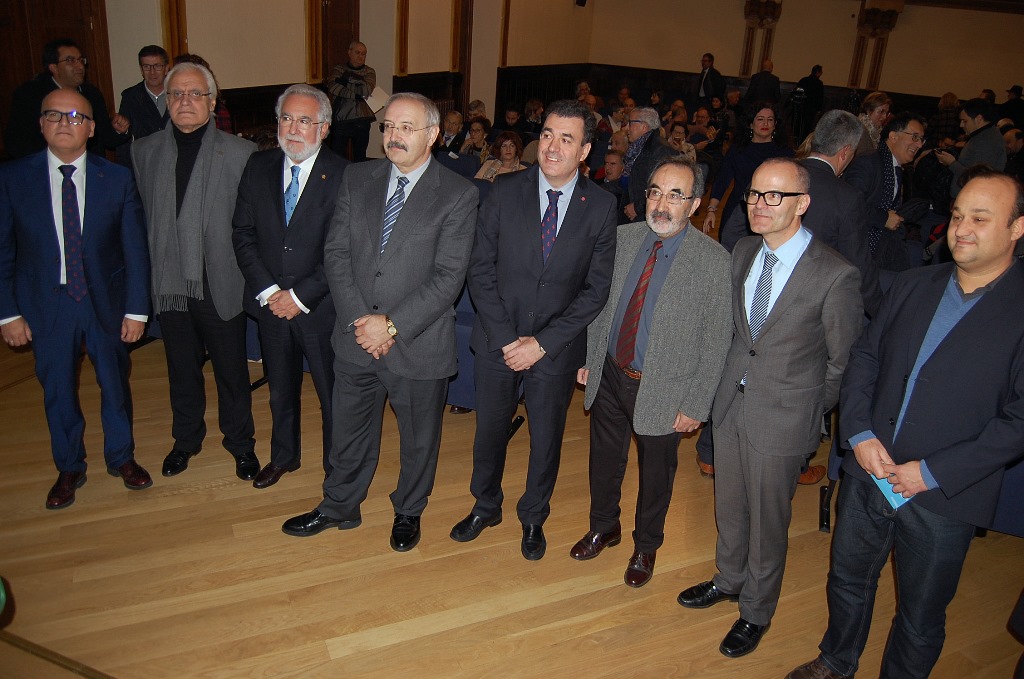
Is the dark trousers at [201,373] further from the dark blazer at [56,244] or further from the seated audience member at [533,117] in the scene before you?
the seated audience member at [533,117]

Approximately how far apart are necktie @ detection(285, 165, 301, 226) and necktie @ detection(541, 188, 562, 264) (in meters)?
1.06

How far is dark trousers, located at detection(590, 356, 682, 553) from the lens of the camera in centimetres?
296

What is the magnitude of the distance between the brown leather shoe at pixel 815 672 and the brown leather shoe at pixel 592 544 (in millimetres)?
895

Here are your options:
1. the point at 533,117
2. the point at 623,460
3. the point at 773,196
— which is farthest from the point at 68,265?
the point at 533,117

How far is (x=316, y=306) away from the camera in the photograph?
10.9 feet

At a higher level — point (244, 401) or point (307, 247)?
point (307, 247)

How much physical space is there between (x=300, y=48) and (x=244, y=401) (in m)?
6.96

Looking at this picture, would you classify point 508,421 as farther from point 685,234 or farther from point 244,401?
point 244,401

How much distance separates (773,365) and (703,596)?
42.1 inches

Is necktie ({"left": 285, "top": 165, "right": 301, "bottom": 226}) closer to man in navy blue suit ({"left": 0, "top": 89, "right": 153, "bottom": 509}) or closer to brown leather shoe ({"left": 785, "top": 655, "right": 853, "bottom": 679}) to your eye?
man in navy blue suit ({"left": 0, "top": 89, "right": 153, "bottom": 509})

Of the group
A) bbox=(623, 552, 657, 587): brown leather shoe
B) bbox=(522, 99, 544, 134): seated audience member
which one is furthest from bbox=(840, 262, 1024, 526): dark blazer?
bbox=(522, 99, 544, 134): seated audience member

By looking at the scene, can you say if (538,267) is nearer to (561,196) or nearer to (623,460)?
(561,196)

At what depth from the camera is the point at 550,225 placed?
2.95m

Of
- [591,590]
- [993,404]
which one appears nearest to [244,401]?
[591,590]
